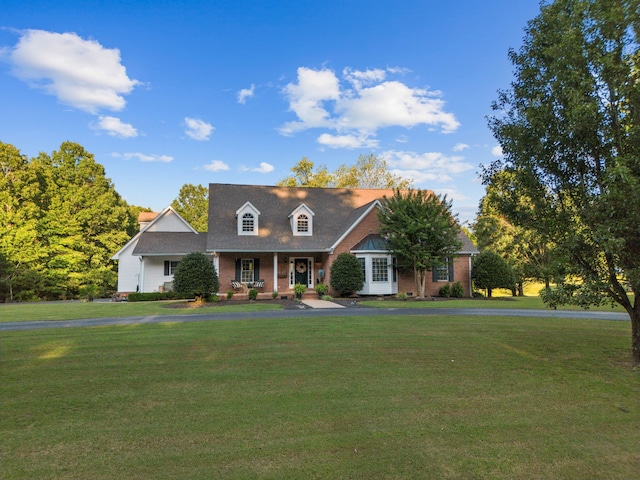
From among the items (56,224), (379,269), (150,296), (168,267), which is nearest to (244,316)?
(379,269)

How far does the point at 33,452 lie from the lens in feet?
12.3

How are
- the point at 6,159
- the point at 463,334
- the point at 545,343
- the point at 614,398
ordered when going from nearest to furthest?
the point at 614,398, the point at 545,343, the point at 463,334, the point at 6,159

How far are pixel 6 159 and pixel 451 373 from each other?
121 feet

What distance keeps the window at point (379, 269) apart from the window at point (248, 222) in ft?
26.8

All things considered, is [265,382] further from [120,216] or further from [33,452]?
[120,216]

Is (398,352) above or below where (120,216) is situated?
below

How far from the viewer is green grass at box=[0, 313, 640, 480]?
3576 millimetres

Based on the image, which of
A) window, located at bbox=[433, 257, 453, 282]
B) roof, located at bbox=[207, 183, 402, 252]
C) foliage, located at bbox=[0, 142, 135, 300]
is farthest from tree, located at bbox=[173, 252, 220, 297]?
foliage, located at bbox=[0, 142, 135, 300]

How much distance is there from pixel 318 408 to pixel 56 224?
1289 inches

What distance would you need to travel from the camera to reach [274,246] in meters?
23.0

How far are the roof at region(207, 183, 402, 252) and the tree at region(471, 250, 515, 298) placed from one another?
26.5 feet

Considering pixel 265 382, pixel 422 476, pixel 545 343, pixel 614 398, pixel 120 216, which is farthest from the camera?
pixel 120 216

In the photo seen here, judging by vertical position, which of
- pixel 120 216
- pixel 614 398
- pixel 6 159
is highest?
pixel 6 159

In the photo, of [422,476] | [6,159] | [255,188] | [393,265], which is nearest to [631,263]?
[422,476]
